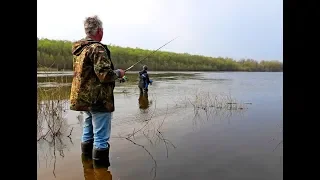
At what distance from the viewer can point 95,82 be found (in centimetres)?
342

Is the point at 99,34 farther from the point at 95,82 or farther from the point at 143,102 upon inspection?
the point at 143,102

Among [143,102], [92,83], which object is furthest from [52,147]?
[143,102]

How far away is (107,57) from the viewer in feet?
11.1

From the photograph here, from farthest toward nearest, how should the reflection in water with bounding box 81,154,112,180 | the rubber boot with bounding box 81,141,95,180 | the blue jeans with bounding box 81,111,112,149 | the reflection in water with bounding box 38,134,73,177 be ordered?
the reflection in water with bounding box 38,134,73,177
the rubber boot with bounding box 81,141,95,180
the blue jeans with bounding box 81,111,112,149
the reflection in water with bounding box 81,154,112,180

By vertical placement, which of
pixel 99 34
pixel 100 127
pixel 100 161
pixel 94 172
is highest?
pixel 99 34

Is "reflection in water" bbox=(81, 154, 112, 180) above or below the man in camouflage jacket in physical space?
below

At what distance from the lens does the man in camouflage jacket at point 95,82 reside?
3.34 meters

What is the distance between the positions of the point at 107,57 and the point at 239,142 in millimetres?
2852

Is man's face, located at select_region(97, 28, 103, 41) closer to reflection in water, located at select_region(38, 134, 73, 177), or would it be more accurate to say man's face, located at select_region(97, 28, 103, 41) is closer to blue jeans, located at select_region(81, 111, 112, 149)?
blue jeans, located at select_region(81, 111, 112, 149)

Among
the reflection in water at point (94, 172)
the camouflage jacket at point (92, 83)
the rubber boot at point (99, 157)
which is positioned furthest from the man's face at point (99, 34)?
the reflection in water at point (94, 172)

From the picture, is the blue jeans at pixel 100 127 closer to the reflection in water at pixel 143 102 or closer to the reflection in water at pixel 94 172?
the reflection in water at pixel 94 172

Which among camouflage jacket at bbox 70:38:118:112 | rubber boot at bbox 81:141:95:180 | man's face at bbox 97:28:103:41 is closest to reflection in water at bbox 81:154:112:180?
rubber boot at bbox 81:141:95:180

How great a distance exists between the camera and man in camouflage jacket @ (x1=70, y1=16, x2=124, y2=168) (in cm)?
334
